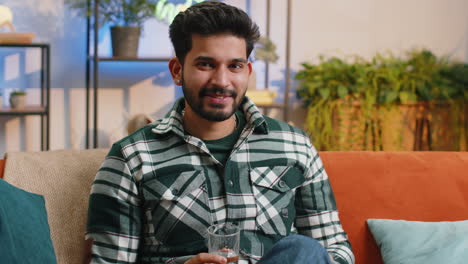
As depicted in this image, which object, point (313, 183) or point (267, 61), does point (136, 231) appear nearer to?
point (313, 183)

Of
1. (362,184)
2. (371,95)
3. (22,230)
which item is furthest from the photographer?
(371,95)

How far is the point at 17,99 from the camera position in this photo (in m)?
3.42

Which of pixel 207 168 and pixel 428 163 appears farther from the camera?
pixel 428 163

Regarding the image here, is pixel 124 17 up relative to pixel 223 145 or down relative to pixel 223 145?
up

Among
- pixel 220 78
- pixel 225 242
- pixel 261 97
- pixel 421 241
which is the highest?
pixel 220 78

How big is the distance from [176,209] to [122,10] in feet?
8.31

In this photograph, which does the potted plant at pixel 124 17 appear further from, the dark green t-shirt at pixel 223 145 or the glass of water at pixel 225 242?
the glass of water at pixel 225 242

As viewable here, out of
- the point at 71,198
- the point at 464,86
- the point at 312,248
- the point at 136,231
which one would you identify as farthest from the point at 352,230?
the point at 464,86

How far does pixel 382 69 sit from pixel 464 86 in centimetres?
54

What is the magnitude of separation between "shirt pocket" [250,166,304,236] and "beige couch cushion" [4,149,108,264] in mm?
457

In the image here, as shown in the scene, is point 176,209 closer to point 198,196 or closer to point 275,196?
point 198,196

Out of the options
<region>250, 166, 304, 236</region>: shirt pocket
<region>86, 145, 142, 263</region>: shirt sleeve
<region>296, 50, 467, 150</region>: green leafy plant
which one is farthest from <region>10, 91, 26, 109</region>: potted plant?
<region>250, 166, 304, 236</region>: shirt pocket

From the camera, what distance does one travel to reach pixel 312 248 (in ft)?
3.94

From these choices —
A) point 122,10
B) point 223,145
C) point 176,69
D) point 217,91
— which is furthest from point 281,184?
point 122,10
